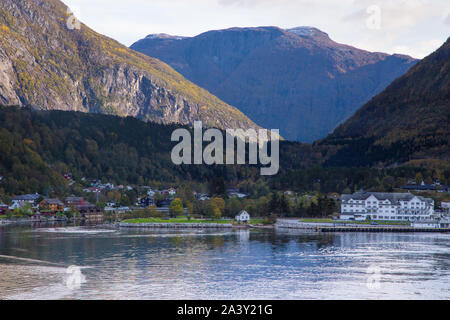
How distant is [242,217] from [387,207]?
26.1 meters

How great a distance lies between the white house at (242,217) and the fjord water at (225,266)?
81.8 feet

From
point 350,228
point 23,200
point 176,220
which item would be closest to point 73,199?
point 23,200

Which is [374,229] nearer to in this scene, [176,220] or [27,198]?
[176,220]

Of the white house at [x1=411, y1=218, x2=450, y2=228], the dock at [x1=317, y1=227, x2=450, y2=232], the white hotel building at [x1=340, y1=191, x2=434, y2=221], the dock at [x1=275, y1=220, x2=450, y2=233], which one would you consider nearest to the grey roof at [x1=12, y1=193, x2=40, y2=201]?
the dock at [x1=275, y1=220, x2=450, y2=233]

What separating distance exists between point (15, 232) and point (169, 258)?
1610 inches

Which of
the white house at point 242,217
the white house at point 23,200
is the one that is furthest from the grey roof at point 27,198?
the white house at point 242,217

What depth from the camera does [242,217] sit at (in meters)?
117

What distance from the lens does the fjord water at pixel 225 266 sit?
46844mm

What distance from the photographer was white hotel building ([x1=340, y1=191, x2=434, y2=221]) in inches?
4498

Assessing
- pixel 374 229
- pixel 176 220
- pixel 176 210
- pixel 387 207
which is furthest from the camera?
pixel 176 210

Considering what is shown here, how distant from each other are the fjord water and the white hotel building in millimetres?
23431

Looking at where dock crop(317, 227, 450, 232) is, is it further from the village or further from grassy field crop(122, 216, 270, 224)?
grassy field crop(122, 216, 270, 224)

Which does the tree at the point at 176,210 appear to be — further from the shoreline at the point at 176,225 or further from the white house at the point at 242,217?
the white house at the point at 242,217
